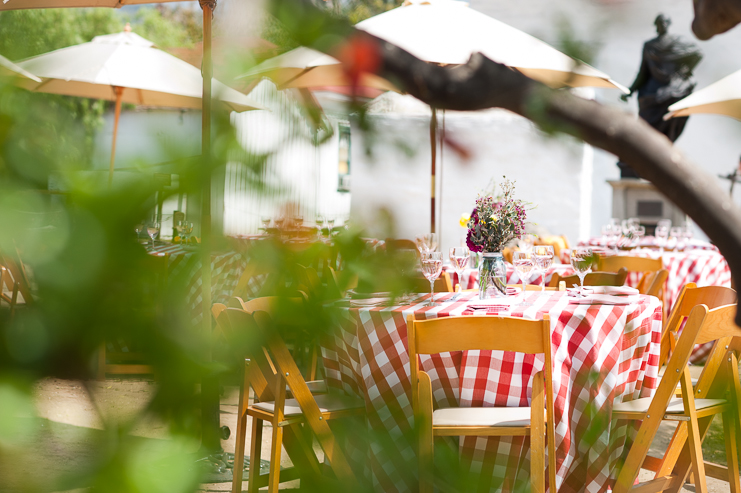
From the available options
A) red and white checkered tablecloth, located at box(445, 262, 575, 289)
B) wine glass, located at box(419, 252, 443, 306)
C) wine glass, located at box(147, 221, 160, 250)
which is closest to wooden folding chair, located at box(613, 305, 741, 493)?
wine glass, located at box(419, 252, 443, 306)

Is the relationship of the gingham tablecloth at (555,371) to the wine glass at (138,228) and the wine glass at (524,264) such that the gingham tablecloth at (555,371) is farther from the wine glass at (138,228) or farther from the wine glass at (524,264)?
the wine glass at (138,228)

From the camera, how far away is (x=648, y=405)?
2.26 meters

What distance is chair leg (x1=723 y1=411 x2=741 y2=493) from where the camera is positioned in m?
2.24

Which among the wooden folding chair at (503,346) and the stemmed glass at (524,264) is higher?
the stemmed glass at (524,264)

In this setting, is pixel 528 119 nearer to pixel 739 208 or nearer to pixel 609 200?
pixel 739 208

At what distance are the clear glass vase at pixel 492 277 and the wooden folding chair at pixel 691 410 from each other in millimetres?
658

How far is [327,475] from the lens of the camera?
0.58 metres

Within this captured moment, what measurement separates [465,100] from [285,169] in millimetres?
149

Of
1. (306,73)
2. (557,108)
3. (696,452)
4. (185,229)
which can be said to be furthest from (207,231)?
(696,452)

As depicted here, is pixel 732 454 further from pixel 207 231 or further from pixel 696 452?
pixel 207 231

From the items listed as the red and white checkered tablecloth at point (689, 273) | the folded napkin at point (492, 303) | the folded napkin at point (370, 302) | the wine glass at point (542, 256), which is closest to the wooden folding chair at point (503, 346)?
the folded napkin at point (492, 303)

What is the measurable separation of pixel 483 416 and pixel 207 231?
169cm

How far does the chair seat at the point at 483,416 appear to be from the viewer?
1.95 meters

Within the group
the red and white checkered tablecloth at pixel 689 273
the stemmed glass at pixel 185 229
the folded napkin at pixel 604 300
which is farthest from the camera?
the red and white checkered tablecloth at pixel 689 273
